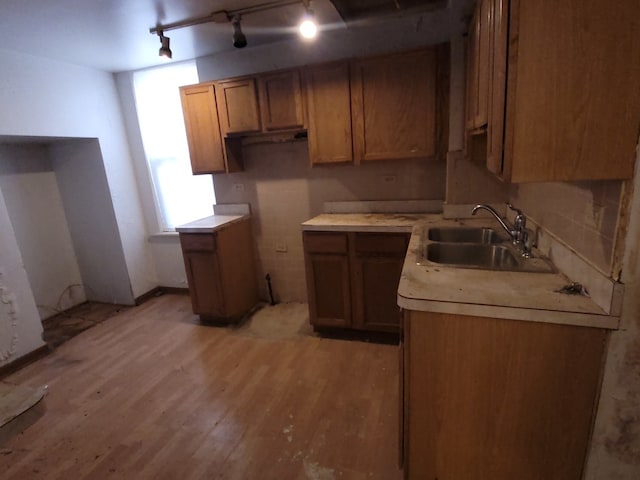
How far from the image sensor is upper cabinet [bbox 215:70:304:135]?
2.57 metres

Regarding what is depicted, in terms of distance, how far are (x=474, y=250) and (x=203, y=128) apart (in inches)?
98.8

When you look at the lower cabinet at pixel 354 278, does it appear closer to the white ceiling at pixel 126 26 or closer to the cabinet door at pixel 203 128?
the cabinet door at pixel 203 128

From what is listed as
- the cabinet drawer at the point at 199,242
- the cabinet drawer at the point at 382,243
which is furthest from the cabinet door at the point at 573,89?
the cabinet drawer at the point at 199,242

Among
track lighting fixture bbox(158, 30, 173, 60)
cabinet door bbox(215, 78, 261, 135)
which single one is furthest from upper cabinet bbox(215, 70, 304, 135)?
track lighting fixture bbox(158, 30, 173, 60)

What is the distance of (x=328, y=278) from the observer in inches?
101

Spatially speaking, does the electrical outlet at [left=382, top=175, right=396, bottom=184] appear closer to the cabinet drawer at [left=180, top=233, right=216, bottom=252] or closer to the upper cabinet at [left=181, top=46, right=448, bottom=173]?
the upper cabinet at [left=181, top=46, right=448, bottom=173]

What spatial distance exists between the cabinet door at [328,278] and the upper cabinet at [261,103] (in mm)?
1011

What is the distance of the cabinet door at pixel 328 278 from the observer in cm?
248

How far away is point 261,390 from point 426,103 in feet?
7.67

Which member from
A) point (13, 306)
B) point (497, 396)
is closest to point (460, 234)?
point (497, 396)

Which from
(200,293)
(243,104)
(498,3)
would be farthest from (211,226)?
(498,3)

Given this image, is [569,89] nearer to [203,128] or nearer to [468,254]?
[468,254]

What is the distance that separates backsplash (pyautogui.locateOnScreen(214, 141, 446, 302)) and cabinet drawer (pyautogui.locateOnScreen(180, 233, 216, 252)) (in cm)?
61

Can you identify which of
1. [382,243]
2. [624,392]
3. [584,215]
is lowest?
[624,392]
